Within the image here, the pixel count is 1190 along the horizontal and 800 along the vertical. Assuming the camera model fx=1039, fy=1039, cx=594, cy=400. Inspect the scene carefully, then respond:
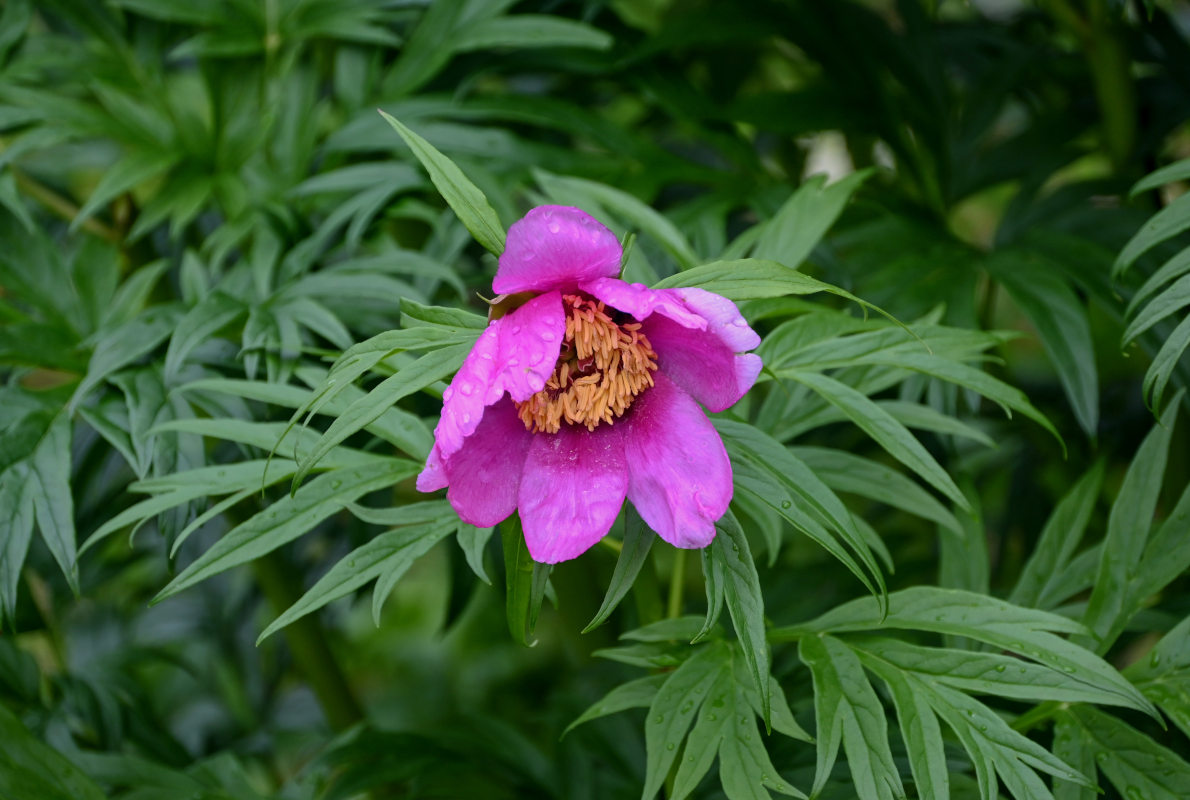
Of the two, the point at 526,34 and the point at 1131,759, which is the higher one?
the point at 526,34

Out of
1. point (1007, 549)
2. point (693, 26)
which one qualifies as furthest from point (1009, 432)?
point (693, 26)

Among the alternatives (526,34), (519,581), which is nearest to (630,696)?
(519,581)

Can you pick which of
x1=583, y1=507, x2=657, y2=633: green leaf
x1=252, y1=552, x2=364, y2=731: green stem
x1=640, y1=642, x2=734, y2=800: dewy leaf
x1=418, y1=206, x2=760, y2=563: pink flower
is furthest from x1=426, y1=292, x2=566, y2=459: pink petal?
x1=252, y1=552, x2=364, y2=731: green stem

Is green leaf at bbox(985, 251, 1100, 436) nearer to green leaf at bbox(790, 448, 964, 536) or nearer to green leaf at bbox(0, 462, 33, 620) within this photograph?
green leaf at bbox(790, 448, 964, 536)

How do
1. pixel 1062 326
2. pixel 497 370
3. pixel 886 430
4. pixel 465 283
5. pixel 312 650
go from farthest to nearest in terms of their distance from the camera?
pixel 312 650
pixel 465 283
pixel 1062 326
pixel 886 430
pixel 497 370

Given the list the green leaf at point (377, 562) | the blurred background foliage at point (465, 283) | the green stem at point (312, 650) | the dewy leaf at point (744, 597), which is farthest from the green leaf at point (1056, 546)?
the green stem at point (312, 650)

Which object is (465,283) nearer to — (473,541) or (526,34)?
(526,34)
